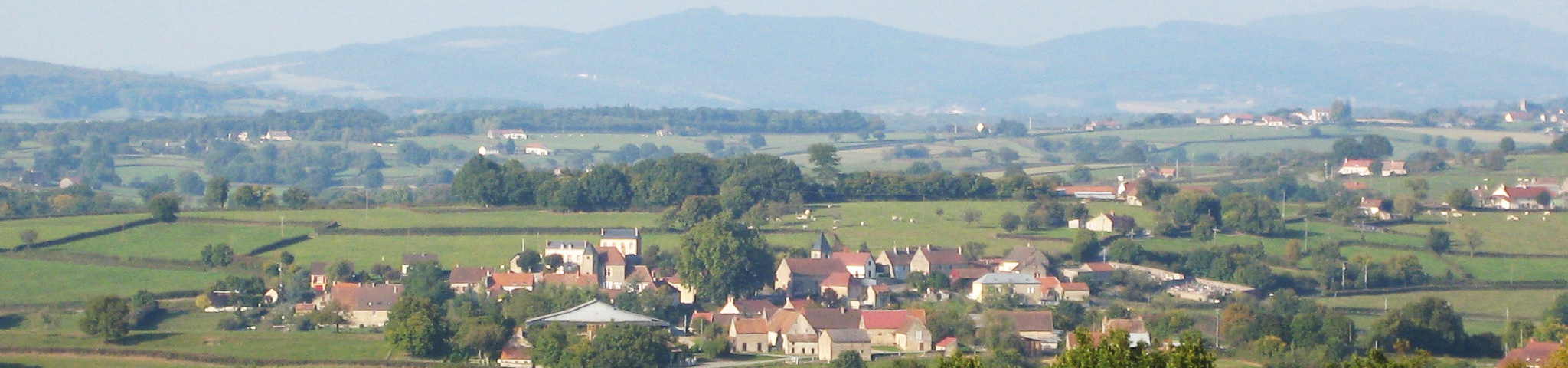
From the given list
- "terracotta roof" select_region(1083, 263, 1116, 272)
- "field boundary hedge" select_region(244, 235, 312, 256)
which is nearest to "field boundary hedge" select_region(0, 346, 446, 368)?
"field boundary hedge" select_region(244, 235, 312, 256)

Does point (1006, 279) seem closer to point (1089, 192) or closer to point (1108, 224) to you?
point (1108, 224)

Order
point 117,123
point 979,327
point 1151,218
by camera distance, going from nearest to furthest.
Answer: point 979,327, point 1151,218, point 117,123

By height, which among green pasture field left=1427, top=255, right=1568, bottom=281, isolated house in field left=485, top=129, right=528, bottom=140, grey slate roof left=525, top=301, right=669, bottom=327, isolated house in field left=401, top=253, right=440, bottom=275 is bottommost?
green pasture field left=1427, top=255, right=1568, bottom=281

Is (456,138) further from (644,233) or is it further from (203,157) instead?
(644,233)

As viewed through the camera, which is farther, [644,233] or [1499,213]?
[1499,213]

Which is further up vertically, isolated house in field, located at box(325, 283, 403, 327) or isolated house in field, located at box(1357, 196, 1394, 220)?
isolated house in field, located at box(1357, 196, 1394, 220)

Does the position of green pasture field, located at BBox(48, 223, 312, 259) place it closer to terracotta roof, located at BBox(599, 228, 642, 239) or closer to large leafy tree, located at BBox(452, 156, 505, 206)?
large leafy tree, located at BBox(452, 156, 505, 206)

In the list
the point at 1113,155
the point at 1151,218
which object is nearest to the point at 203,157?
the point at 1113,155

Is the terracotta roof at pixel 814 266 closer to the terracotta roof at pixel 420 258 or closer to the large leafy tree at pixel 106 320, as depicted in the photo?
the terracotta roof at pixel 420 258
